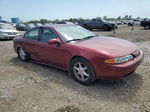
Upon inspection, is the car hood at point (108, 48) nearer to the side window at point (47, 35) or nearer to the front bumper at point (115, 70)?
the front bumper at point (115, 70)

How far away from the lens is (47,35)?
4.39m

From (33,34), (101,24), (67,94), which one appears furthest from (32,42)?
(101,24)

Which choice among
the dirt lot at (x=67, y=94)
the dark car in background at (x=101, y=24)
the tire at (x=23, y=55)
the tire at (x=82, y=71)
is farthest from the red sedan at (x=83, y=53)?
the dark car in background at (x=101, y=24)

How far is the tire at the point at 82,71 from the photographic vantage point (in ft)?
10.9

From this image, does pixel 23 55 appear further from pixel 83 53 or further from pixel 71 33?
pixel 83 53

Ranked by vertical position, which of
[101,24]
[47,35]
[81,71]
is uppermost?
[101,24]

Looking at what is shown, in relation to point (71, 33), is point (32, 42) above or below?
below

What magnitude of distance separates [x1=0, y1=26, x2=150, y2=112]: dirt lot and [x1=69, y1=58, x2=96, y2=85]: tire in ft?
0.48

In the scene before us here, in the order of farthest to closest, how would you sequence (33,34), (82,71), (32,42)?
1. (33,34)
2. (32,42)
3. (82,71)

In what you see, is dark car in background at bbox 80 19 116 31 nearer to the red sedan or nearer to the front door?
the red sedan

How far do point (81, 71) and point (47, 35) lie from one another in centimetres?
166

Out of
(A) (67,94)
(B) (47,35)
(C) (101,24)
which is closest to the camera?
(A) (67,94)

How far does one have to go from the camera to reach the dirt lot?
2.71 meters

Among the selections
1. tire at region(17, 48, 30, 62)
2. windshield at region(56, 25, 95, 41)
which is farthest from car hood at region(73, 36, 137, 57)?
tire at region(17, 48, 30, 62)
